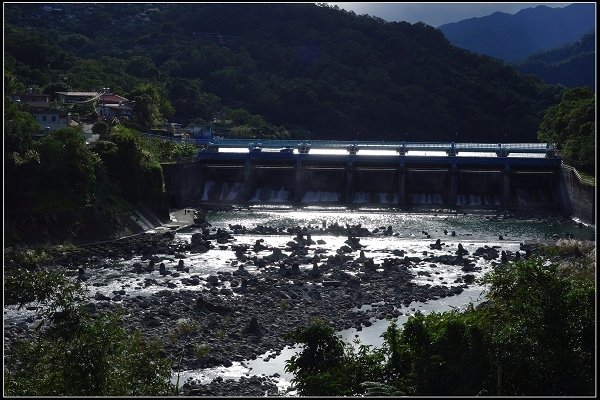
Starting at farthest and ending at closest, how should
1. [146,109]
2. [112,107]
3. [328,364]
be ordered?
[146,109] < [112,107] < [328,364]

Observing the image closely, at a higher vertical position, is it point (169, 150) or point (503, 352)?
point (169, 150)

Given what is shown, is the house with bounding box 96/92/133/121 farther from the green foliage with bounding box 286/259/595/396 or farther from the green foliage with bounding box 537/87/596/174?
the green foliage with bounding box 286/259/595/396

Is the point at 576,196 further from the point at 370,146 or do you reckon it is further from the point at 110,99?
the point at 110,99

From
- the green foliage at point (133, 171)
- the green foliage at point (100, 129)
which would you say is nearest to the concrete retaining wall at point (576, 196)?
the green foliage at point (133, 171)

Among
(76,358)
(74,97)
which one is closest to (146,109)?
(74,97)

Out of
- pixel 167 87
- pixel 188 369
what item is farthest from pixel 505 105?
pixel 188 369

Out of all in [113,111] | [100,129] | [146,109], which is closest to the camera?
[100,129]

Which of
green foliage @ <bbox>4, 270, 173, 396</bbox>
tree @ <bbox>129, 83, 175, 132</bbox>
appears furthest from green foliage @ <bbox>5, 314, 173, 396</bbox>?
tree @ <bbox>129, 83, 175, 132</bbox>
